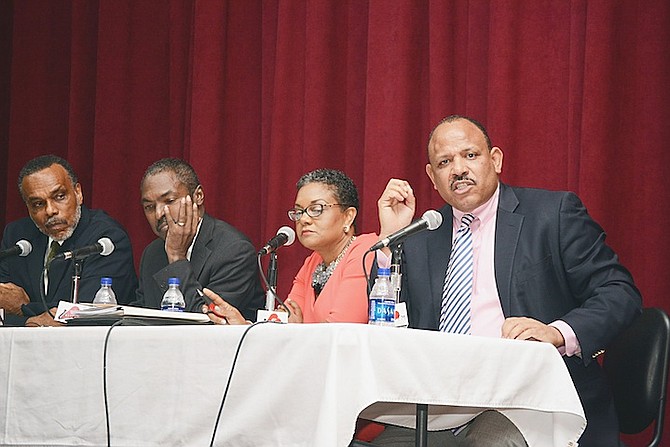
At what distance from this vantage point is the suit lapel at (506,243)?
273 centimetres

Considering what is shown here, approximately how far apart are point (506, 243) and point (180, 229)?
143cm

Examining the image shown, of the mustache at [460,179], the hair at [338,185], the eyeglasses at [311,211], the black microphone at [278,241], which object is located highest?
the mustache at [460,179]

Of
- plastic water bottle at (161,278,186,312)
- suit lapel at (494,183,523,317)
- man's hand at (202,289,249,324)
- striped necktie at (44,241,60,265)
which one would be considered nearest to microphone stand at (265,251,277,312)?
man's hand at (202,289,249,324)

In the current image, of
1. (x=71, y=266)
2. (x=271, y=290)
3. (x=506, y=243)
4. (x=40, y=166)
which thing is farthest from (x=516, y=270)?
(x=40, y=166)

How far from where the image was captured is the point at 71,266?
4039 mm

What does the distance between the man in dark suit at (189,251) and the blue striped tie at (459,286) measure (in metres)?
1.04

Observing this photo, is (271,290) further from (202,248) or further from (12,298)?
(12,298)

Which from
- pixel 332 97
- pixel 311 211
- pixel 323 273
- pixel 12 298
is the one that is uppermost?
pixel 332 97

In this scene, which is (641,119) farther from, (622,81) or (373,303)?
(373,303)

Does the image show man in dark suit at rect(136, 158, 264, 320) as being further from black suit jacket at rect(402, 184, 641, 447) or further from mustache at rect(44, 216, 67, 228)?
black suit jacket at rect(402, 184, 641, 447)

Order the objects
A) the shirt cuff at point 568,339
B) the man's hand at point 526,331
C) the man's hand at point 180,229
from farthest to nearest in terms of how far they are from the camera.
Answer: the man's hand at point 180,229 → the shirt cuff at point 568,339 → the man's hand at point 526,331

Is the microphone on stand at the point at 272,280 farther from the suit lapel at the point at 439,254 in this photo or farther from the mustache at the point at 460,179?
the mustache at the point at 460,179

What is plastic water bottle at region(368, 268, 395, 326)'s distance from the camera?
248 cm

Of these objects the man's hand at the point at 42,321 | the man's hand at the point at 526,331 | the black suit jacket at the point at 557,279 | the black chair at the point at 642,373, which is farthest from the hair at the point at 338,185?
the man's hand at the point at 526,331
